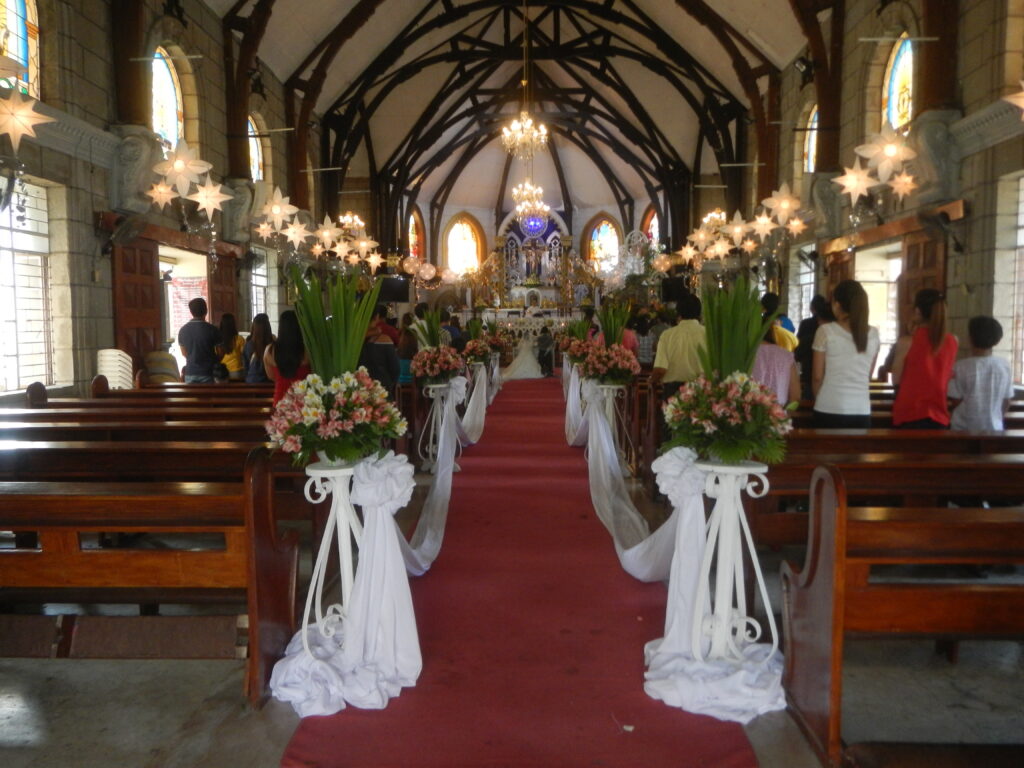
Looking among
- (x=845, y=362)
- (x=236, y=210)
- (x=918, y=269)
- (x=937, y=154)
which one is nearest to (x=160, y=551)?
(x=845, y=362)

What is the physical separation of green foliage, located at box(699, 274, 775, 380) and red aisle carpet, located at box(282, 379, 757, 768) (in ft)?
4.12

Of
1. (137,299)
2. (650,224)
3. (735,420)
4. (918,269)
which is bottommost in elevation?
(735,420)

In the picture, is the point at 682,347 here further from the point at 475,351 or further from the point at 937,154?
the point at 937,154

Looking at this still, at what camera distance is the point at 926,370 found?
4586mm

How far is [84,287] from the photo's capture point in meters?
8.30

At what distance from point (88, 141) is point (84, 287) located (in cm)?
156

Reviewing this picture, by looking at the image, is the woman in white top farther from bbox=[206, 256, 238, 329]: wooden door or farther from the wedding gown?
the wedding gown

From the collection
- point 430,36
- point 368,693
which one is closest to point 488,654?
point 368,693

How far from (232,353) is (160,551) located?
6310 millimetres

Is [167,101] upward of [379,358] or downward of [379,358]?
upward

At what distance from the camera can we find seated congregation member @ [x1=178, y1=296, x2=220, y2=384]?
8.05m

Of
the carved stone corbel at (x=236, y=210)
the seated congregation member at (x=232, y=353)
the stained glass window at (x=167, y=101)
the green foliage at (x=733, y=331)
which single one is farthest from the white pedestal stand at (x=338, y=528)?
the carved stone corbel at (x=236, y=210)

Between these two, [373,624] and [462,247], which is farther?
[462,247]

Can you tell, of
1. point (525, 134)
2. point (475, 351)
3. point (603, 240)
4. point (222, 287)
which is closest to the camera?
point (475, 351)
